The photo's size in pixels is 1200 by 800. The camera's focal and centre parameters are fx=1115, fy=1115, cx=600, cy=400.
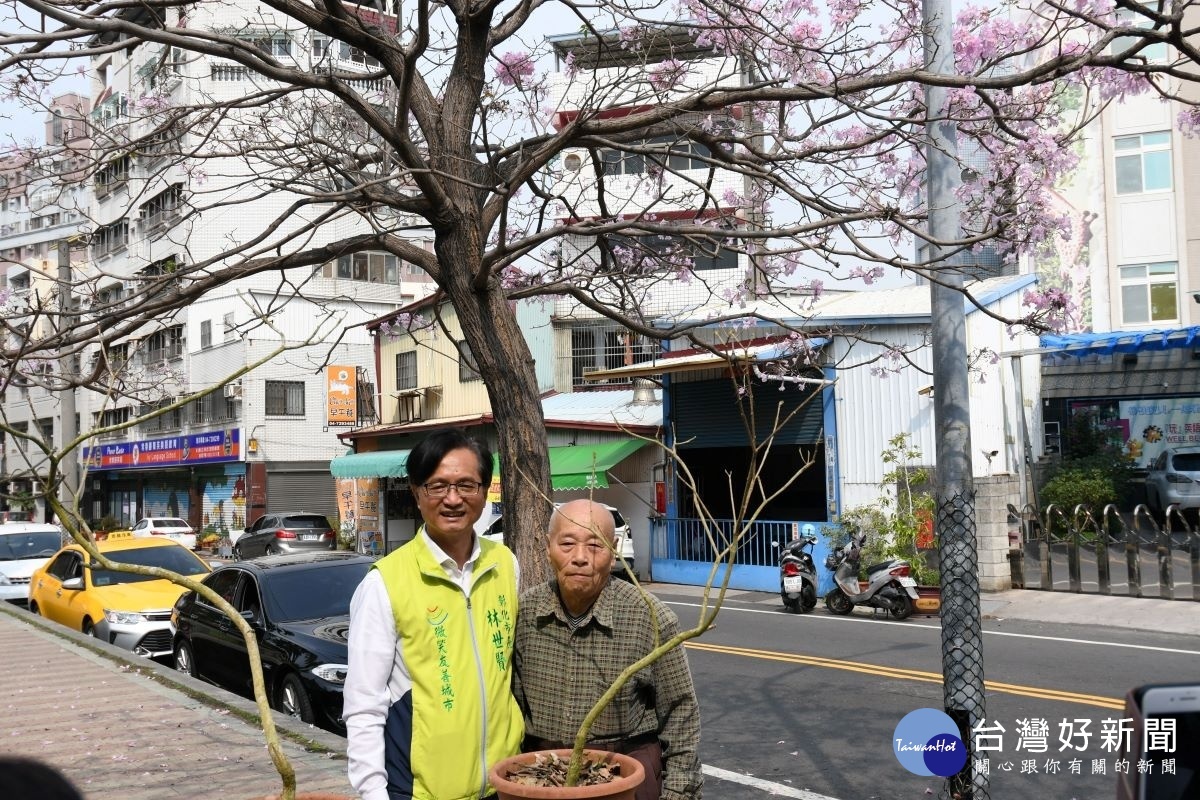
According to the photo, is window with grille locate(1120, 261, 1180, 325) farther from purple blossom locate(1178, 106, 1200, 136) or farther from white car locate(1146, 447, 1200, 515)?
purple blossom locate(1178, 106, 1200, 136)

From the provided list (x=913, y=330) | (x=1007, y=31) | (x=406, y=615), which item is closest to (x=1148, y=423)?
(x=913, y=330)

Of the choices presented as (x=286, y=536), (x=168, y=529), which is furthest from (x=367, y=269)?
(x=286, y=536)

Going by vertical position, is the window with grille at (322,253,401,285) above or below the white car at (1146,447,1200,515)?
above

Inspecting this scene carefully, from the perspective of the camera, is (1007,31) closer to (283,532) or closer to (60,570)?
(60,570)

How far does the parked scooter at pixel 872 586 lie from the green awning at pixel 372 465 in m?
14.1

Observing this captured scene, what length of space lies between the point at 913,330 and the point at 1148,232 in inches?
554

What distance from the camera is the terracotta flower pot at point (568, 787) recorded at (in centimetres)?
296

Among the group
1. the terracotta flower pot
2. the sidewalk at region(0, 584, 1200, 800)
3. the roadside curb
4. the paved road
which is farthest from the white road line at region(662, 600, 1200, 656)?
the terracotta flower pot

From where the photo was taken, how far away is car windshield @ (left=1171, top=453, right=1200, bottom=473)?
2456cm

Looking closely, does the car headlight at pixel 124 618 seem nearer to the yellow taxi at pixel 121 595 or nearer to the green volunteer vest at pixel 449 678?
the yellow taxi at pixel 121 595

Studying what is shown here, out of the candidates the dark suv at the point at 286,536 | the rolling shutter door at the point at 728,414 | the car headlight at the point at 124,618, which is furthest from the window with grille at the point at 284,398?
the car headlight at the point at 124,618

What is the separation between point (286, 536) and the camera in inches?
1136

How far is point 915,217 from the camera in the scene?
606 cm

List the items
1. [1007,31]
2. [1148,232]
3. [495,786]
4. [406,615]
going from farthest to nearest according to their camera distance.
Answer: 1. [1148,232]
2. [1007,31]
3. [406,615]
4. [495,786]
